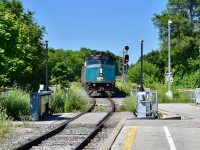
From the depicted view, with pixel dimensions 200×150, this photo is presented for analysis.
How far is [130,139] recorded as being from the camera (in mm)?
13180

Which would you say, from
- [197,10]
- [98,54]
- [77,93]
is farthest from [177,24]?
[77,93]

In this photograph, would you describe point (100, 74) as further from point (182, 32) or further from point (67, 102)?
point (182, 32)

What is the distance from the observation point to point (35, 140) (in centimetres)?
1379

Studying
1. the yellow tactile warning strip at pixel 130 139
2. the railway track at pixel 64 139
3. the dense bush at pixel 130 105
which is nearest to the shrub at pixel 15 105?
the railway track at pixel 64 139

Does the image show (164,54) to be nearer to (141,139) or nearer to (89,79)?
(89,79)

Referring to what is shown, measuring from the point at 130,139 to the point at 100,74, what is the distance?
3294 centimetres

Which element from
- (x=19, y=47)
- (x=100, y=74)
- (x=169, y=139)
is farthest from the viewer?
(x=100, y=74)

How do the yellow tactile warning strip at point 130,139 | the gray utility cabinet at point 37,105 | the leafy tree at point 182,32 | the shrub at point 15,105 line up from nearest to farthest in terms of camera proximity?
the yellow tactile warning strip at point 130,139 → the gray utility cabinet at point 37,105 → the shrub at point 15,105 → the leafy tree at point 182,32

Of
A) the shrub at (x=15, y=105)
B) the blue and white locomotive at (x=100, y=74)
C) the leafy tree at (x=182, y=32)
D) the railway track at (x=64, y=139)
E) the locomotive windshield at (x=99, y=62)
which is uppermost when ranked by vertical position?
the leafy tree at (x=182, y=32)

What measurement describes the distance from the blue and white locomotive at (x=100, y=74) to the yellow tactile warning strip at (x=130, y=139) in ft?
96.9

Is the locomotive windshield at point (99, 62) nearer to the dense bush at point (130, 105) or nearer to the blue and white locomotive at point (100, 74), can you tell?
the blue and white locomotive at point (100, 74)

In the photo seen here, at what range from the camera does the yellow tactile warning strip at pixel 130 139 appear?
1169 centimetres

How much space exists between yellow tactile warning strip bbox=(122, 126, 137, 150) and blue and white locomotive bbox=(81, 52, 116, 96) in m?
29.5

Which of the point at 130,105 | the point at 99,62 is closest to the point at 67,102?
the point at 130,105
